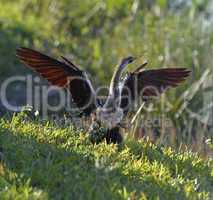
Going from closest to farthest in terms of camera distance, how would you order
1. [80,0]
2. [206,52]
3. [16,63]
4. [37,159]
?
[37,159] < [206,52] < [16,63] < [80,0]

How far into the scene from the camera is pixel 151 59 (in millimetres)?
9570

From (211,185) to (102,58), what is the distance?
5372 millimetres

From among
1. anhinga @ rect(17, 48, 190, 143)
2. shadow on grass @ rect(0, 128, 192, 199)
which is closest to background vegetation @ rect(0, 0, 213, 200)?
shadow on grass @ rect(0, 128, 192, 199)

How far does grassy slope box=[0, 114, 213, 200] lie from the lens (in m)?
4.38

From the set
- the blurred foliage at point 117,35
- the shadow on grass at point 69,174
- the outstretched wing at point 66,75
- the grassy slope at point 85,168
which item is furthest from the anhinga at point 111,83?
the blurred foliage at point 117,35

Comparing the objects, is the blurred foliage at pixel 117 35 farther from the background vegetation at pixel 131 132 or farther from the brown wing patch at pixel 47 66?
the brown wing patch at pixel 47 66

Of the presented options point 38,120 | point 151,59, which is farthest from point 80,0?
point 38,120

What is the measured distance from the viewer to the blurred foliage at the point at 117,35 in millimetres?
9398

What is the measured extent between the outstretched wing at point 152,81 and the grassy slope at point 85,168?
0.37 meters

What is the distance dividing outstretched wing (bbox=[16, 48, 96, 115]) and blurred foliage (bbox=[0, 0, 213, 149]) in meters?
2.67

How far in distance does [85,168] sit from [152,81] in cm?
116

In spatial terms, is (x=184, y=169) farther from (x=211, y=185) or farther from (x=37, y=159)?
(x=37, y=159)

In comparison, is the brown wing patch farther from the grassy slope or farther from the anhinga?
the grassy slope

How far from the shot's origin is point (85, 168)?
4.77m
